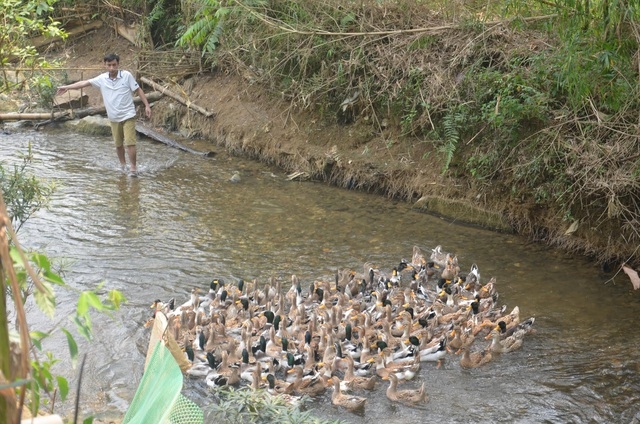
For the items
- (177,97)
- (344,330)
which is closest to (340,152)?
(177,97)

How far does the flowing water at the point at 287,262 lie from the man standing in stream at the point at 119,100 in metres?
0.58

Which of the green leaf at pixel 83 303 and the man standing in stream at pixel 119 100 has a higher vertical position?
the green leaf at pixel 83 303

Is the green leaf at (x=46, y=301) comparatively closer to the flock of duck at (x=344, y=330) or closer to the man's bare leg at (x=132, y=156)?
the flock of duck at (x=344, y=330)

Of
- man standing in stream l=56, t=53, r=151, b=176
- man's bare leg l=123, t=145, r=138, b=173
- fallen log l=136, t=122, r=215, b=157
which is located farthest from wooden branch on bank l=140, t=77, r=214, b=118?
man's bare leg l=123, t=145, r=138, b=173

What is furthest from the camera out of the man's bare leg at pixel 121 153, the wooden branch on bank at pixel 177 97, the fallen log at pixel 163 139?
the wooden branch on bank at pixel 177 97

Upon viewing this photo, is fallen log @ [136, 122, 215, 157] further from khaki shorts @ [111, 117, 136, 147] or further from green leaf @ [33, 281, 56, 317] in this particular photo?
green leaf @ [33, 281, 56, 317]

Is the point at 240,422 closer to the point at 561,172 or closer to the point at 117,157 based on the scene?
the point at 561,172

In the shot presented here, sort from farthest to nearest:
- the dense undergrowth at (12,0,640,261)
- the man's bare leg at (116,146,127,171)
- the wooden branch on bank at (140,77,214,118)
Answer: the wooden branch on bank at (140,77,214,118) → the man's bare leg at (116,146,127,171) → the dense undergrowth at (12,0,640,261)

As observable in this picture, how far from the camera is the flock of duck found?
686 centimetres

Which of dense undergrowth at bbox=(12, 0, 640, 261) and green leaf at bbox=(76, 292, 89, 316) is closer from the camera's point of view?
green leaf at bbox=(76, 292, 89, 316)

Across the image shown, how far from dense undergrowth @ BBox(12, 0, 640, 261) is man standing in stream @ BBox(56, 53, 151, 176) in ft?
4.77

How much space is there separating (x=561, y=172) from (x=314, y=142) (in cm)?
533

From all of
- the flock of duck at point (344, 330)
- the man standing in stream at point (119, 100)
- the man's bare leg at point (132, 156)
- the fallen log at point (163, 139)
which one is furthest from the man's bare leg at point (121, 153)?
the flock of duck at point (344, 330)

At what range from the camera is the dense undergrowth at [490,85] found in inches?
332
